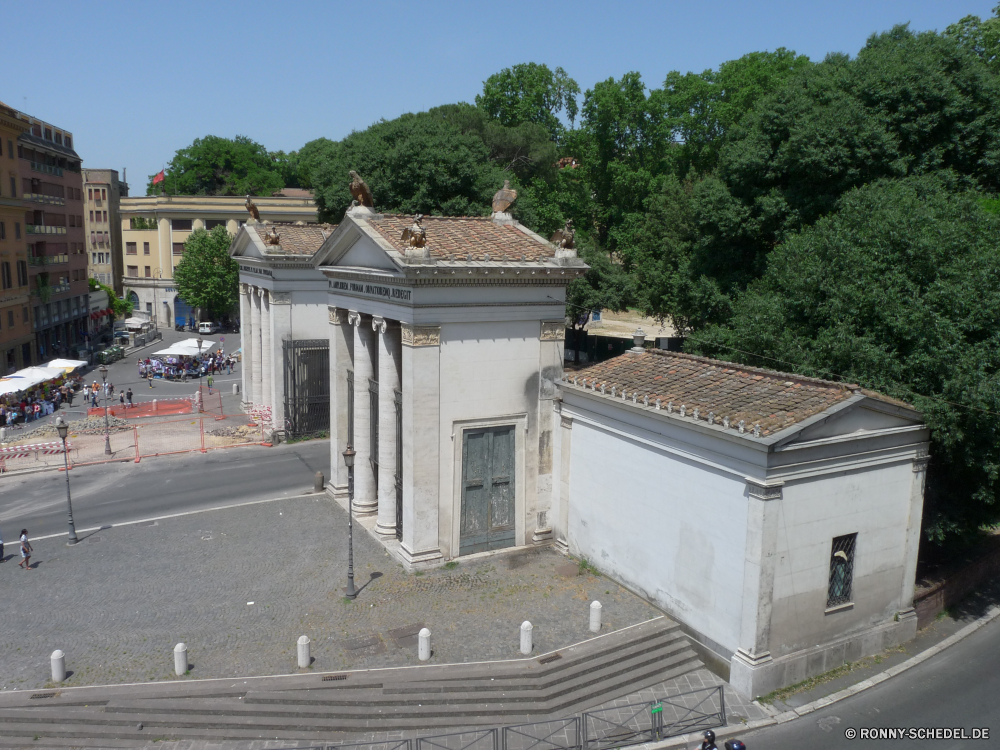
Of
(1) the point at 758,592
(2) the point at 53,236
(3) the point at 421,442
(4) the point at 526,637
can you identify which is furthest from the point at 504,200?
(2) the point at 53,236

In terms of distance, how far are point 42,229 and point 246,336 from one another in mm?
28434

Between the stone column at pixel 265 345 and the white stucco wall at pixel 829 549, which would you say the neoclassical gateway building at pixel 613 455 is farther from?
the stone column at pixel 265 345

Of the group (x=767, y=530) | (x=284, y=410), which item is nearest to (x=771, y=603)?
(x=767, y=530)

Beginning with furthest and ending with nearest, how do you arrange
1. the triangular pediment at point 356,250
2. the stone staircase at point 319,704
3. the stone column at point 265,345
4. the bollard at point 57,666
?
the stone column at point 265,345 → the triangular pediment at point 356,250 → the bollard at point 57,666 → the stone staircase at point 319,704

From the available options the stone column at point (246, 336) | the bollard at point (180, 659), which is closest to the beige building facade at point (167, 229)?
the stone column at point (246, 336)

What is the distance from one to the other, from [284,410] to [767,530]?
25397 millimetres

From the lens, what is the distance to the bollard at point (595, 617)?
655 inches

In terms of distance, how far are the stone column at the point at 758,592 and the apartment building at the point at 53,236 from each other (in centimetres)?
5556

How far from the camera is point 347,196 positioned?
4622 centimetres

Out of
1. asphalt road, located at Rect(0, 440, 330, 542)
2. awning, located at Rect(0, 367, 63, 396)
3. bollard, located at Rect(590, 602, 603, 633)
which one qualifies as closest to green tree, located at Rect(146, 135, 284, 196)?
awning, located at Rect(0, 367, 63, 396)

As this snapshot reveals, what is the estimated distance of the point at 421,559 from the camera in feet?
66.5

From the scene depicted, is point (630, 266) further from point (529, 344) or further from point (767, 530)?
point (767, 530)

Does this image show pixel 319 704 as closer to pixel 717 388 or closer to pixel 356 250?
pixel 717 388

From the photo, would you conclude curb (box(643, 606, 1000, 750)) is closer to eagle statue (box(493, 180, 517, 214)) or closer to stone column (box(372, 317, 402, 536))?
stone column (box(372, 317, 402, 536))
